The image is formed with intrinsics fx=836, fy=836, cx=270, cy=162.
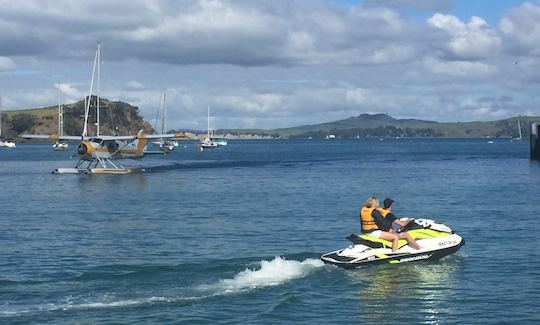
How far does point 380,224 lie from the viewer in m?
27.8

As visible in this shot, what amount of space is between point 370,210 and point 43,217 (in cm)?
2254

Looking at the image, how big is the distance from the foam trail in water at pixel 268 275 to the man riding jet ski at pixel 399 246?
0.87 m

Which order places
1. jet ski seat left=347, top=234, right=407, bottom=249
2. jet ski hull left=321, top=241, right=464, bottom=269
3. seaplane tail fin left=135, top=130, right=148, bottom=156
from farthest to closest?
seaplane tail fin left=135, top=130, right=148, bottom=156 < jet ski seat left=347, top=234, right=407, bottom=249 < jet ski hull left=321, top=241, right=464, bottom=269

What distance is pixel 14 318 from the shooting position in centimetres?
2141

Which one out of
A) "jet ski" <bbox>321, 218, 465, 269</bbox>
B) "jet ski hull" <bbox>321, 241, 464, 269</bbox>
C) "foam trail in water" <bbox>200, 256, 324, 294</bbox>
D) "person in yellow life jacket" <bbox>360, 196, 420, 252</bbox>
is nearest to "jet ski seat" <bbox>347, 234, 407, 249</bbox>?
"jet ski" <bbox>321, 218, 465, 269</bbox>

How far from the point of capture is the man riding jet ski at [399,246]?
89.2 feet

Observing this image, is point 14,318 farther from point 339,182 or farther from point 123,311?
point 339,182

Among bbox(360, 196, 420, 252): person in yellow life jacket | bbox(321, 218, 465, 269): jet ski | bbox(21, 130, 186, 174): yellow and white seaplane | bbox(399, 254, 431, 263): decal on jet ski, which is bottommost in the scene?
bbox(399, 254, 431, 263): decal on jet ski

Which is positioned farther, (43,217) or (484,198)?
(484,198)

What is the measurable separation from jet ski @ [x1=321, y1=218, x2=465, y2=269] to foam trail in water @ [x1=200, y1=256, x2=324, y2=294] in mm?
828

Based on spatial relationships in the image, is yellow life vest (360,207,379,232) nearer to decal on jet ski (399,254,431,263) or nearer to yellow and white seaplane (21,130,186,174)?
decal on jet ski (399,254,431,263)

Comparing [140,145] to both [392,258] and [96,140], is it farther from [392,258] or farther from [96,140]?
[392,258]

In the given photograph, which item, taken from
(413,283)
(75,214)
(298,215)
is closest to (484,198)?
(298,215)

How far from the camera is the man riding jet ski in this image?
27203mm
